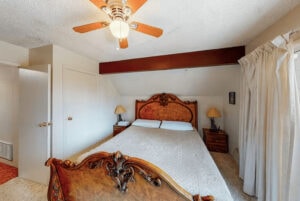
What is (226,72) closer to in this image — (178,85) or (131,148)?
(178,85)

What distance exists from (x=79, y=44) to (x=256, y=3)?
7.56ft

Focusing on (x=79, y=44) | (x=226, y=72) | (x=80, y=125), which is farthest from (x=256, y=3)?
(x=80, y=125)

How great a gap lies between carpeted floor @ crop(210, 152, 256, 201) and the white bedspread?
27.5 inches

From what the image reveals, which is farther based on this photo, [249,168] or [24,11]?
[249,168]

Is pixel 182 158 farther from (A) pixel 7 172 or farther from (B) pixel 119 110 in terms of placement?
(A) pixel 7 172

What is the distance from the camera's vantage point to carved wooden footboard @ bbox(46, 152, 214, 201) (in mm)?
944

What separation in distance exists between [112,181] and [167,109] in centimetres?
256

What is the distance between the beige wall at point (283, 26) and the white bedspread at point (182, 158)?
5.22 feet

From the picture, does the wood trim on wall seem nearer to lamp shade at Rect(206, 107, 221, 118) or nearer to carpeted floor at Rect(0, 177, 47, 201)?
lamp shade at Rect(206, 107, 221, 118)

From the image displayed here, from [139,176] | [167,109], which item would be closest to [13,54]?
[139,176]

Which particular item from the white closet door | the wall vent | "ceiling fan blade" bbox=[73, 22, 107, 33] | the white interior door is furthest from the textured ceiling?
the wall vent

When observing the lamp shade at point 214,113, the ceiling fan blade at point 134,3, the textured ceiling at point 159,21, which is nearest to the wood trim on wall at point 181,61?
the textured ceiling at point 159,21

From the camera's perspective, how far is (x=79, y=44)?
2.08m

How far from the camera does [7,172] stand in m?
2.29
